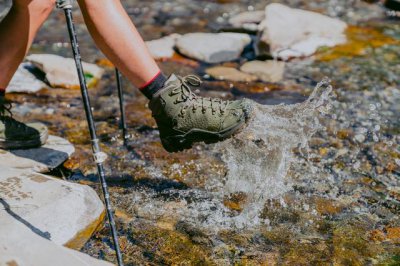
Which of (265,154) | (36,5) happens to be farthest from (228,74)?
(36,5)

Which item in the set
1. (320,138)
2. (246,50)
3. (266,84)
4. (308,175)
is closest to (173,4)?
(246,50)

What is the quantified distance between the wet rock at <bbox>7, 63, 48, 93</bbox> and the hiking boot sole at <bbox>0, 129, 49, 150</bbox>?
186cm

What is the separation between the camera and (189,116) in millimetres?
3418

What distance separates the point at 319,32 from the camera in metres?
7.63

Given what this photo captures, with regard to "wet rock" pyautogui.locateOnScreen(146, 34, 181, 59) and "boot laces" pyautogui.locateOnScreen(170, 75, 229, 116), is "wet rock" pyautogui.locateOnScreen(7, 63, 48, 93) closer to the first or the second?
"wet rock" pyautogui.locateOnScreen(146, 34, 181, 59)

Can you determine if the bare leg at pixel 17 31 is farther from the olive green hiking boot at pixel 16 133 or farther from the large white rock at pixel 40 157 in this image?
the large white rock at pixel 40 157

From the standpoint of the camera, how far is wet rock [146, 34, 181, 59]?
7.09 m

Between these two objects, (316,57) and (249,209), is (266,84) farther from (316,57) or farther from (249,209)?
(249,209)

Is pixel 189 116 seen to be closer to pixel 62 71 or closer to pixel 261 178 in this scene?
pixel 261 178

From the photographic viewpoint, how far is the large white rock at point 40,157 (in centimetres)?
383

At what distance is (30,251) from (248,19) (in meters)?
6.54

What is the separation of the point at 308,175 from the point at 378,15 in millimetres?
5812

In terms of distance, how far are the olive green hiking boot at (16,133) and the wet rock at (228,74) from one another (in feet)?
9.04

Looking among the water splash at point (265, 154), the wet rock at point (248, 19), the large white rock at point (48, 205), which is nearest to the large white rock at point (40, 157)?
the large white rock at point (48, 205)
